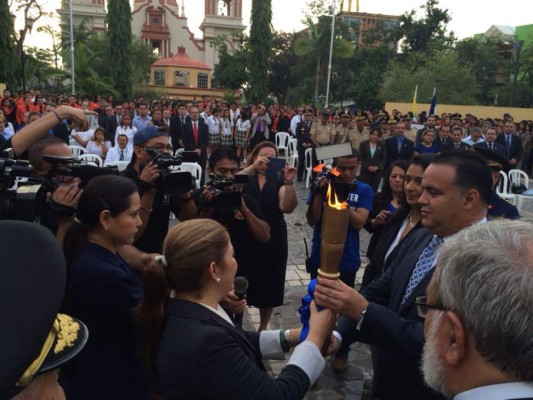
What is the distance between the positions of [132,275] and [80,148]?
7395 mm

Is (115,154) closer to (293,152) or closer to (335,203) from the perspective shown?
(293,152)

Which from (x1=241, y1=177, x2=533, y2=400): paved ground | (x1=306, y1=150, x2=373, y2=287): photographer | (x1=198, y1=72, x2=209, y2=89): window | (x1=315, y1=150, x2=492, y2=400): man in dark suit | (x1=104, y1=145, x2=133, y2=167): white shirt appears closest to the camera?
(x1=315, y1=150, x2=492, y2=400): man in dark suit

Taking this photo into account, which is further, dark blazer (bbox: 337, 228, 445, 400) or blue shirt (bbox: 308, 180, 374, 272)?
blue shirt (bbox: 308, 180, 374, 272)

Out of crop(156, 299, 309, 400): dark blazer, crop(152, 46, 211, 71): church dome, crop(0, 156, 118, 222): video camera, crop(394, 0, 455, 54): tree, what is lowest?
crop(156, 299, 309, 400): dark blazer

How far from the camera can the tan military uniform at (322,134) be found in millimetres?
11703

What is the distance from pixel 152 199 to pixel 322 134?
29.4ft

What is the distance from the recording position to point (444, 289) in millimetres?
1285

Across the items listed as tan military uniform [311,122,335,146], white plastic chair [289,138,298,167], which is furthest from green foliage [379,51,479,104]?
tan military uniform [311,122,335,146]

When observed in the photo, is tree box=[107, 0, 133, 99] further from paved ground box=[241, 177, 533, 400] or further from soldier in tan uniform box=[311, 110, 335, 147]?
paved ground box=[241, 177, 533, 400]

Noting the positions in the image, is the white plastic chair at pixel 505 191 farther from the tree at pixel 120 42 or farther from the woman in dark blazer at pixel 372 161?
the tree at pixel 120 42

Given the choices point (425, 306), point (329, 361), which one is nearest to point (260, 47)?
point (329, 361)

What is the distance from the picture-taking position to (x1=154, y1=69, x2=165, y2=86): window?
4922cm

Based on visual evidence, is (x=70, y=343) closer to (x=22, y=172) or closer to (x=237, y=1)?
(x=22, y=172)

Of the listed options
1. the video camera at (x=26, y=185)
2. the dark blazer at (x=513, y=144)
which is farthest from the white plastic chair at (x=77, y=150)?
the dark blazer at (x=513, y=144)
